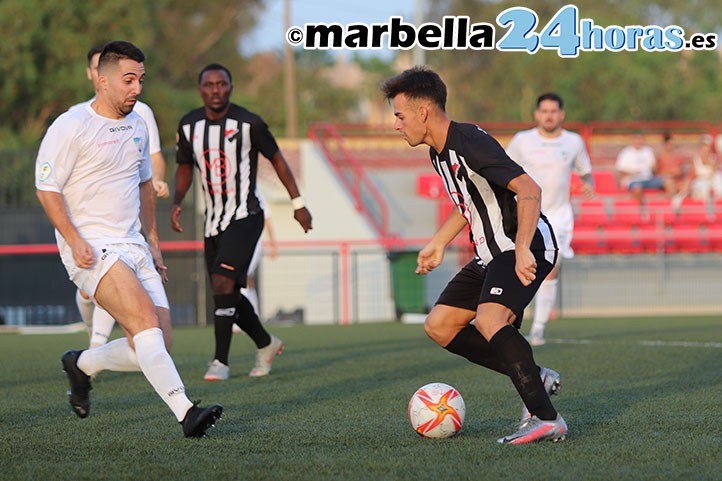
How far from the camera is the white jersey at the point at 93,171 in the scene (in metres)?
5.81

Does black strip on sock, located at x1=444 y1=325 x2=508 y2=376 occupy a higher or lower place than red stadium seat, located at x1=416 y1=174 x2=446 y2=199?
lower

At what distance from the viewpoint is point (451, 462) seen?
5078mm

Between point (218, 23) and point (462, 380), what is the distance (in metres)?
36.7

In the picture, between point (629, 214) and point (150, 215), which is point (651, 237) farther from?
point (150, 215)

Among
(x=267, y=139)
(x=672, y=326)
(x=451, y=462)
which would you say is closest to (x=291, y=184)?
(x=267, y=139)

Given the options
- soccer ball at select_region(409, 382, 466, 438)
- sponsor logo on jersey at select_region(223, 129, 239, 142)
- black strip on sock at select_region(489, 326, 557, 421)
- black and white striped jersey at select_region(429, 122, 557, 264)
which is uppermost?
sponsor logo on jersey at select_region(223, 129, 239, 142)

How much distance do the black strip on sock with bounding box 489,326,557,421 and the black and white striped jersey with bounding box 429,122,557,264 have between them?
48 cm

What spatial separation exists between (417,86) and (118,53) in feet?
5.14

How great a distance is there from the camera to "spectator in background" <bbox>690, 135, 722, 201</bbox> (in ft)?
75.5

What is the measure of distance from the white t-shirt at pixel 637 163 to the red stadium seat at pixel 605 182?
2.24 ft

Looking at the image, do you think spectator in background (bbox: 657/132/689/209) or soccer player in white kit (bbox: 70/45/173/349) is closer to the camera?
soccer player in white kit (bbox: 70/45/173/349)

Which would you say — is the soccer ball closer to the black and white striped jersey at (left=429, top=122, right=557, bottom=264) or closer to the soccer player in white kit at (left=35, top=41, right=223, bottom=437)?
the black and white striped jersey at (left=429, top=122, right=557, bottom=264)

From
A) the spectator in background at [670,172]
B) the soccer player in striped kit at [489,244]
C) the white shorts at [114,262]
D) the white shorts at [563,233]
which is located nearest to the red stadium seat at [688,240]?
the spectator in background at [670,172]

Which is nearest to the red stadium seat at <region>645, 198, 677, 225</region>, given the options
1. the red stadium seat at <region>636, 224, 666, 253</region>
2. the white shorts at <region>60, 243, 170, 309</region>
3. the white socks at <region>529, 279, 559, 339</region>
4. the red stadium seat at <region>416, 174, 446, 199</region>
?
the red stadium seat at <region>636, 224, 666, 253</region>
